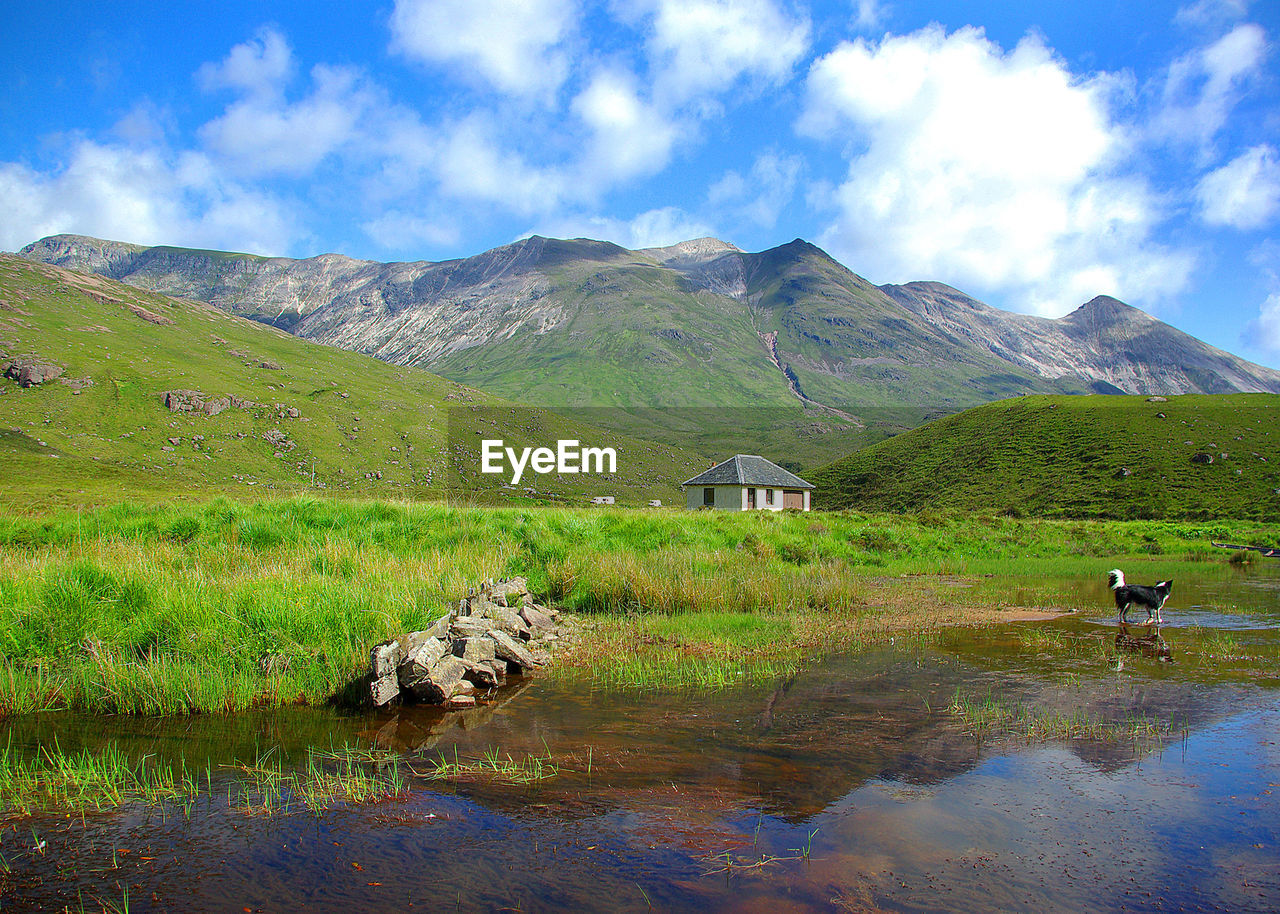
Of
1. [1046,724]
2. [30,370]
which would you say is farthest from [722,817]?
[30,370]

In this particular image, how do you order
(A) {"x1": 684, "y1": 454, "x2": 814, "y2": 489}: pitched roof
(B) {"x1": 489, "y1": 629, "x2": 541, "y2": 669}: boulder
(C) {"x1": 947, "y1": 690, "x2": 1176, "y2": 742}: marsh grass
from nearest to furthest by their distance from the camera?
(C) {"x1": 947, "y1": 690, "x2": 1176, "y2": 742}: marsh grass → (B) {"x1": 489, "y1": 629, "x2": 541, "y2": 669}: boulder → (A) {"x1": 684, "y1": 454, "x2": 814, "y2": 489}: pitched roof

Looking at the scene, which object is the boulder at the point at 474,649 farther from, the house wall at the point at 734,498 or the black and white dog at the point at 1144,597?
the house wall at the point at 734,498

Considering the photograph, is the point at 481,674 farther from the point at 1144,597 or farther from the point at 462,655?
the point at 1144,597

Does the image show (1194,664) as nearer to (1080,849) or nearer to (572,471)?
(1080,849)

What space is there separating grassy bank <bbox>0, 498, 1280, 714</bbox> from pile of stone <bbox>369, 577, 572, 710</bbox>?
653mm

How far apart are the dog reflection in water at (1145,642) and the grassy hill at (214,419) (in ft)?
135

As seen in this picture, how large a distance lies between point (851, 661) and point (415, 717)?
6.50 m

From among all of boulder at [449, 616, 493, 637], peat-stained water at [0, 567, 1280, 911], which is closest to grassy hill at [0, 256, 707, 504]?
boulder at [449, 616, 493, 637]

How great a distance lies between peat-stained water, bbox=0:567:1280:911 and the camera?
4328mm

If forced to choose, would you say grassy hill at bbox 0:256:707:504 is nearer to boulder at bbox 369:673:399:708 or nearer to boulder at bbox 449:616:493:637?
boulder at bbox 449:616:493:637

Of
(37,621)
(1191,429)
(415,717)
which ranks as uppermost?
(1191,429)

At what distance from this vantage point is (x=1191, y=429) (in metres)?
70.1

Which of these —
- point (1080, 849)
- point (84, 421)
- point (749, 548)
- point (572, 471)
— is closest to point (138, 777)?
point (1080, 849)

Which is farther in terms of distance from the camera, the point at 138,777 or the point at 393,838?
the point at 138,777
